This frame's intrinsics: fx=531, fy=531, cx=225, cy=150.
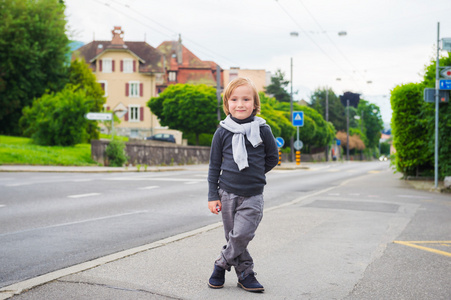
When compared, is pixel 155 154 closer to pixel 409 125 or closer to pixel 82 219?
pixel 409 125

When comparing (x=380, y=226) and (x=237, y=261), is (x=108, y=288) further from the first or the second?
(x=380, y=226)

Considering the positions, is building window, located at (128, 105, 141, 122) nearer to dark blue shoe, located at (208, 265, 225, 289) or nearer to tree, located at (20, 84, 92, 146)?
tree, located at (20, 84, 92, 146)

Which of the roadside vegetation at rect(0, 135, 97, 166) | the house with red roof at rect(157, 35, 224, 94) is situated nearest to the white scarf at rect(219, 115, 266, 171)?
the roadside vegetation at rect(0, 135, 97, 166)

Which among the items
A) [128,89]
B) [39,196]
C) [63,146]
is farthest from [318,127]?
[39,196]

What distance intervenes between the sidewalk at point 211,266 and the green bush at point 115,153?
2409cm

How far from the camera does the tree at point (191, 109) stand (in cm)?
4969

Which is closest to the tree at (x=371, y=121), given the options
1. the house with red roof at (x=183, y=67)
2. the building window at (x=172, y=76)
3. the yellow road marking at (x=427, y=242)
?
the house with red roof at (x=183, y=67)

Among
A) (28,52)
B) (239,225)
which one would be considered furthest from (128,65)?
(239,225)

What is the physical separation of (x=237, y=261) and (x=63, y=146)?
30566mm

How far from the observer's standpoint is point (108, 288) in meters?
4.11

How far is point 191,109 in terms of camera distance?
49.9 metres

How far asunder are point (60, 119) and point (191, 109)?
1924cm

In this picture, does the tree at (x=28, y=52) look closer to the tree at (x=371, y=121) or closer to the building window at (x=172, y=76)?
the building window at (x=172, y=76)

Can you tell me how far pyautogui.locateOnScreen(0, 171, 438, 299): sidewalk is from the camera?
160 inches
